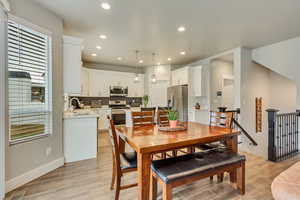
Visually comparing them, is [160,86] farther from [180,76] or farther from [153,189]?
[153,189]

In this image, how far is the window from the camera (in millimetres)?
2102

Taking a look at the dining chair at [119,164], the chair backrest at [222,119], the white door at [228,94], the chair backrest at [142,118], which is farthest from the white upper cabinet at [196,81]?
the dining chair at [119,164]

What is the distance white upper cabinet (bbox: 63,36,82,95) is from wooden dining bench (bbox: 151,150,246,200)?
228 centimetres

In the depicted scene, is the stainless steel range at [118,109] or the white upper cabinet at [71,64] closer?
the white upper cabinet at [71,64]

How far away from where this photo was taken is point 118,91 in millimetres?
6094

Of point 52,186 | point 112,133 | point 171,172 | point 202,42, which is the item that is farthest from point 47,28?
point 202,42

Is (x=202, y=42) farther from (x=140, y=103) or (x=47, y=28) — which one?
(x=140, y=103)

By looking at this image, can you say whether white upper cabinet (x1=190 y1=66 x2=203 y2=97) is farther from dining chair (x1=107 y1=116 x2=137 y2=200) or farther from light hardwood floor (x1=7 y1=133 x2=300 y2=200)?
dining chair (x1=107 y1=116 x2=137 y2=200)

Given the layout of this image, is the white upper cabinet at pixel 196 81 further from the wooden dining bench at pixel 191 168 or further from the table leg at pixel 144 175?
the table leg at pixel 144 175

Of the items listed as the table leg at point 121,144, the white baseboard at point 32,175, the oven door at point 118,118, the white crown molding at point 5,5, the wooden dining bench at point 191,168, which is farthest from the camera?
the oven door at point 118,118

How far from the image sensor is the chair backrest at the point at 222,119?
227 centimetres

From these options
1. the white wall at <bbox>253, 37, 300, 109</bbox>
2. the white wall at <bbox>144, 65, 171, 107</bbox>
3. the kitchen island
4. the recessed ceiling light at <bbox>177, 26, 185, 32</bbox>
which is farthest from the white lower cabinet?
the white wall at <bbox>253, 37, 300, 109</bbox>

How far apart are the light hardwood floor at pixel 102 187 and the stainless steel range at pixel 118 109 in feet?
10.2

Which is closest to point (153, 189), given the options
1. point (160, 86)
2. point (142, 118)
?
point (142, 118)
